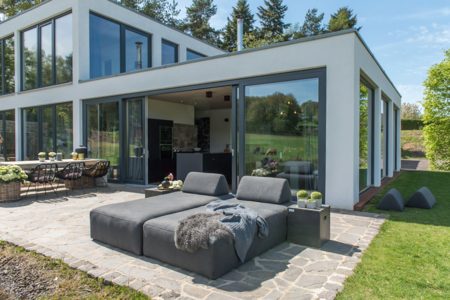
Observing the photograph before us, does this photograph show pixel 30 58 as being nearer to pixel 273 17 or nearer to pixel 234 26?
pixel 234 26

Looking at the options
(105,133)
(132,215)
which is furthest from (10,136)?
(132,215)

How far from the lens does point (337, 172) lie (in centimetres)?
530

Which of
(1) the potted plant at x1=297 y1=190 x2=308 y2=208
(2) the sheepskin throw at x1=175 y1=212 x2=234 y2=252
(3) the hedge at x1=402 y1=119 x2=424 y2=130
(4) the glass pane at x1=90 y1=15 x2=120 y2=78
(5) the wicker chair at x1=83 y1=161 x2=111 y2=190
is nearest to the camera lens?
(2) the sheepskin throw at x1=175 y1=212 x2=234 y2=252

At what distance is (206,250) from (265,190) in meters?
1.77

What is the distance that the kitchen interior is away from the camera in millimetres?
8211

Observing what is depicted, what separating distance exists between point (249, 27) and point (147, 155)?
73.2 feet

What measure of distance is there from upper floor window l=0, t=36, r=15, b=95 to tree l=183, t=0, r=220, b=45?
15.6 meters

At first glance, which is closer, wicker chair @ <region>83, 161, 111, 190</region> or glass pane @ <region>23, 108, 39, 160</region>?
wicker chair @ <region>83, 161, 111, 190</region>

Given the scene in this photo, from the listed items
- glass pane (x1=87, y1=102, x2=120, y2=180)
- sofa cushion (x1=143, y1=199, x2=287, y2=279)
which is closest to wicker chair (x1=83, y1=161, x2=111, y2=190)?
glass pane (x1=87, y1=102, x2=120, y2=180)

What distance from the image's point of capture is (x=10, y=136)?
480 inches

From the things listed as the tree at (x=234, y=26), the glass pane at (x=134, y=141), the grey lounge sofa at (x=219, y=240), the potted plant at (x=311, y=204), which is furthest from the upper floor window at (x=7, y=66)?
the tree at (x=234, y=26)

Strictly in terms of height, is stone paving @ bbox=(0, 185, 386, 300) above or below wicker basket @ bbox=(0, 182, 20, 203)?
below

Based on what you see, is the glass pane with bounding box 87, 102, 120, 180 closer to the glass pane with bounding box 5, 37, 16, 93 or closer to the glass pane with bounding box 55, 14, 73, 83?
the glass pane with bounding box 55, 14, 73, 83

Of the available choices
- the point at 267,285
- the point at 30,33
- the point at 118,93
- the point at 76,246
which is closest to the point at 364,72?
the point at 267,285
